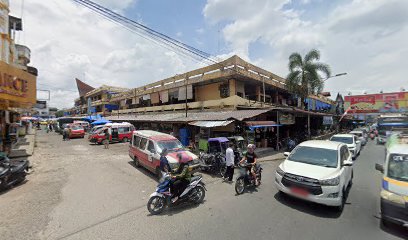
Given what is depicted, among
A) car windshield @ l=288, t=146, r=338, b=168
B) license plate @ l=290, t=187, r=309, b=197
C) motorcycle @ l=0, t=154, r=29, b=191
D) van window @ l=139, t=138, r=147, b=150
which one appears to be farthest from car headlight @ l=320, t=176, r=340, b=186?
motorcycle @ l=0, t=154, r=29, b=191

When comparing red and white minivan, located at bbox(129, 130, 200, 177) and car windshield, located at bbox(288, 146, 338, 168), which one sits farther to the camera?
red and white minivan, located at bbox(129, 130, 200, 177)

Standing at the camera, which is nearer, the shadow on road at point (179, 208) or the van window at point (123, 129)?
the shadow on road at point (179, 208)

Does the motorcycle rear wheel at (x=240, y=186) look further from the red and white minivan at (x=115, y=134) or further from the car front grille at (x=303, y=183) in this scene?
the red and white minivan at (x=115, y=134)

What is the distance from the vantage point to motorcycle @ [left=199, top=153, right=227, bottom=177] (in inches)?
363

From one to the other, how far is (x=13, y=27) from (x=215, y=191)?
94.6ft

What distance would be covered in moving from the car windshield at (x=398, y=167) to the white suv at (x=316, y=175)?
107cm

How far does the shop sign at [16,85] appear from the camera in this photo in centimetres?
821

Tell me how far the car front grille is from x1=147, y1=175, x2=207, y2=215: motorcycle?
2603 mm

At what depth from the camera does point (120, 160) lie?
489 inches

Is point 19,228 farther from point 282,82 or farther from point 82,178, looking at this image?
point 282,82

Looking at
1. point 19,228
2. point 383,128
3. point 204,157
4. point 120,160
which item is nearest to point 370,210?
point 204,157

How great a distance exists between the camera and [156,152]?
8.66 meters

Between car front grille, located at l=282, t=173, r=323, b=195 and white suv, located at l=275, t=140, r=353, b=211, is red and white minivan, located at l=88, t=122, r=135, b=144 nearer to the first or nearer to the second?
white suv, located at l=275, t=140, r=353, b=211

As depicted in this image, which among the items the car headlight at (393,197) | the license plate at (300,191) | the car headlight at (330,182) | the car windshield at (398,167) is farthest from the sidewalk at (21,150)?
the car windshield at (398,167)
